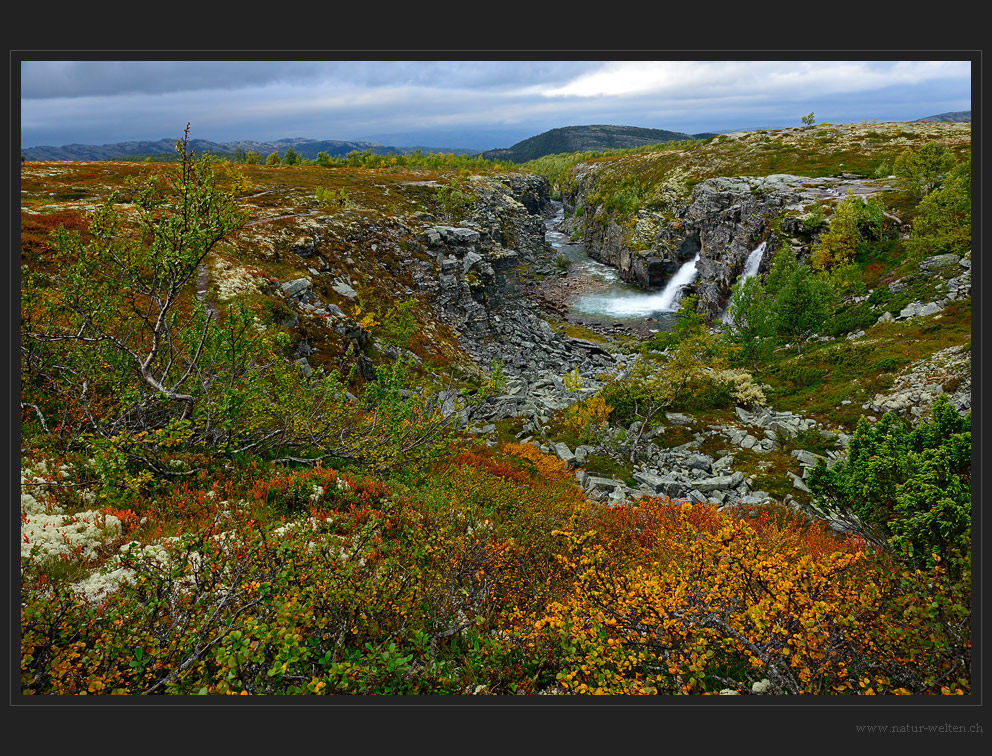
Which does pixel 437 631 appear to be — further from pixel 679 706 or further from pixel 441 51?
pixel 441 51

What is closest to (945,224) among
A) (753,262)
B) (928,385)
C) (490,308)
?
(928,385)

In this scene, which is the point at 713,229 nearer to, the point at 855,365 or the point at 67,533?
the point at 855,365

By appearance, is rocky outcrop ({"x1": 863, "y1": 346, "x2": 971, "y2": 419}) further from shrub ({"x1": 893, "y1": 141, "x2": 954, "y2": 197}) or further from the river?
shrub ({"x1": 893, "y1": 141, "x2": 954, "y2": 197})

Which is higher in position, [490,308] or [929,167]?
[929,167]

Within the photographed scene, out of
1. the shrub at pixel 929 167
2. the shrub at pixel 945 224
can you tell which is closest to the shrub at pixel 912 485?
the shrub at pixel 945 224

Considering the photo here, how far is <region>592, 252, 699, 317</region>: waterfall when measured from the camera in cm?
5930

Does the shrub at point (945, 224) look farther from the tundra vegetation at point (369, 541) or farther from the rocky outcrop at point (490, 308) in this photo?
the rocky outcrop at point (490, 308)

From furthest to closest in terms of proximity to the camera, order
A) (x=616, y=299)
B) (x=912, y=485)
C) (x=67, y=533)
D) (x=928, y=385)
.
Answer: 1. (x=616, y=299)
2. (x=928, y=385)
3. (x=912, y=485)
4. (x=67, y=533)

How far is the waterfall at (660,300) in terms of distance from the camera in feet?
195

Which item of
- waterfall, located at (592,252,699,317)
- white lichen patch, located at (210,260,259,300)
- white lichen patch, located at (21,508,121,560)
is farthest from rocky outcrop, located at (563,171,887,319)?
white lichen patch, located at (21,508,121,560)

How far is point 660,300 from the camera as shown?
63.8 meters

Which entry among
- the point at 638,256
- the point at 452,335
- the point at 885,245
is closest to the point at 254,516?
the point at 452,335

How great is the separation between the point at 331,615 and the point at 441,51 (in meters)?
6.40

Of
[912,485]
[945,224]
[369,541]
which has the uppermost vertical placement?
[945,224]
